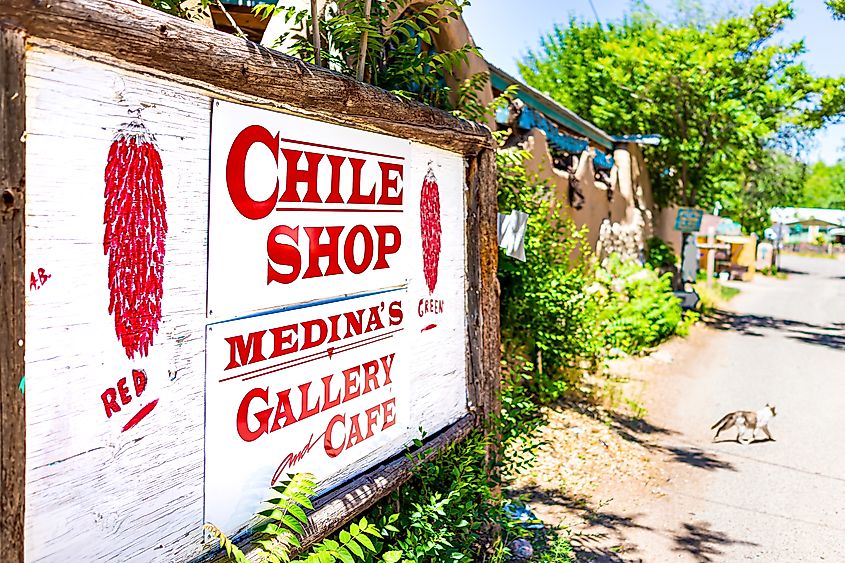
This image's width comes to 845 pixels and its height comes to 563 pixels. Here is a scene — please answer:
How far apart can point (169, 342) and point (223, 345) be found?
0.61 ft

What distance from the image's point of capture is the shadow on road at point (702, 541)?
4.57m

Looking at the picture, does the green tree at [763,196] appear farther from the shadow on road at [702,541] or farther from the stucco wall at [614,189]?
the shadow on road at [702,541]

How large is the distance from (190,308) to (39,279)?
45 cm

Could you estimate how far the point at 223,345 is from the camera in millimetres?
1998

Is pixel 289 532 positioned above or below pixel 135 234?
below

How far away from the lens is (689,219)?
47.1ft

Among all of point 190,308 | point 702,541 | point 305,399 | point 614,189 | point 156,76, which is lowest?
point 702,541

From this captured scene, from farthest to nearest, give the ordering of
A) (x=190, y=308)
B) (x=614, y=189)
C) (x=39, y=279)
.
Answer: (x=614, y=189)
(x=190, y=308)
(x=39, y=279)

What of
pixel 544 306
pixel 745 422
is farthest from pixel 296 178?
pixel 745 422

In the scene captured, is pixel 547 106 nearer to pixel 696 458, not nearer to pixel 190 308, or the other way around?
pixel 696 458

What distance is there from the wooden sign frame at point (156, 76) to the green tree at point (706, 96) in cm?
1144

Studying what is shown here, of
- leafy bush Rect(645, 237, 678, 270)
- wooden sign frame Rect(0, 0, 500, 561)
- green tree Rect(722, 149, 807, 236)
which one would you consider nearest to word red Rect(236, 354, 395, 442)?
wooden sign frame Rect(0, 0, 500, 561)

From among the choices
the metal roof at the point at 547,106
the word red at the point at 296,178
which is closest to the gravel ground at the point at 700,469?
the word red at the point at 296,178

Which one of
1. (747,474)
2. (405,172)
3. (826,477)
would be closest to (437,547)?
(405,172)
